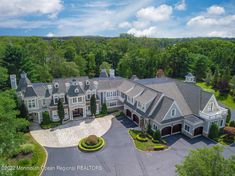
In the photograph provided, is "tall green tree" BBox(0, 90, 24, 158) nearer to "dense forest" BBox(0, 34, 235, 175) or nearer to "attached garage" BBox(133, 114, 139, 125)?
"dense forest" BBox(0, 34, 235, 175)

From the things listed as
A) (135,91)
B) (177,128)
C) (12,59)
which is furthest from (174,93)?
(12,59)

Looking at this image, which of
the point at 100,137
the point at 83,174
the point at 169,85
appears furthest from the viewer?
the point at 169,85

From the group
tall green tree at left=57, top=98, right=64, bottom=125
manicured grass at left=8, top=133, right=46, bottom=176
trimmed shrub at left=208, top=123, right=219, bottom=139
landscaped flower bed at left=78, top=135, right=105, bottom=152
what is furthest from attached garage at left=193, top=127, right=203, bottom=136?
manicured grass at left=8, top=133, right=46, bottom=176

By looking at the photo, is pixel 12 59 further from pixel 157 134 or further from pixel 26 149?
pixel 157 134

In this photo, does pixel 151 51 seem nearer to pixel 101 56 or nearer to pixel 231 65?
pixel 101 56

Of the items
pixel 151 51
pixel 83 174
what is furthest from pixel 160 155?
pixel 151 51

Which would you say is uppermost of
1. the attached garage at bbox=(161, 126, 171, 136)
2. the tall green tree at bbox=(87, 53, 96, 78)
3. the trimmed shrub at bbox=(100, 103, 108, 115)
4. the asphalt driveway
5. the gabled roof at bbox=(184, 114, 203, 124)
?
the tall green tree at bbox=(87, 53, 96, 78)

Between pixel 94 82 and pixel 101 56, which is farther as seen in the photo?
pixel 101 56
